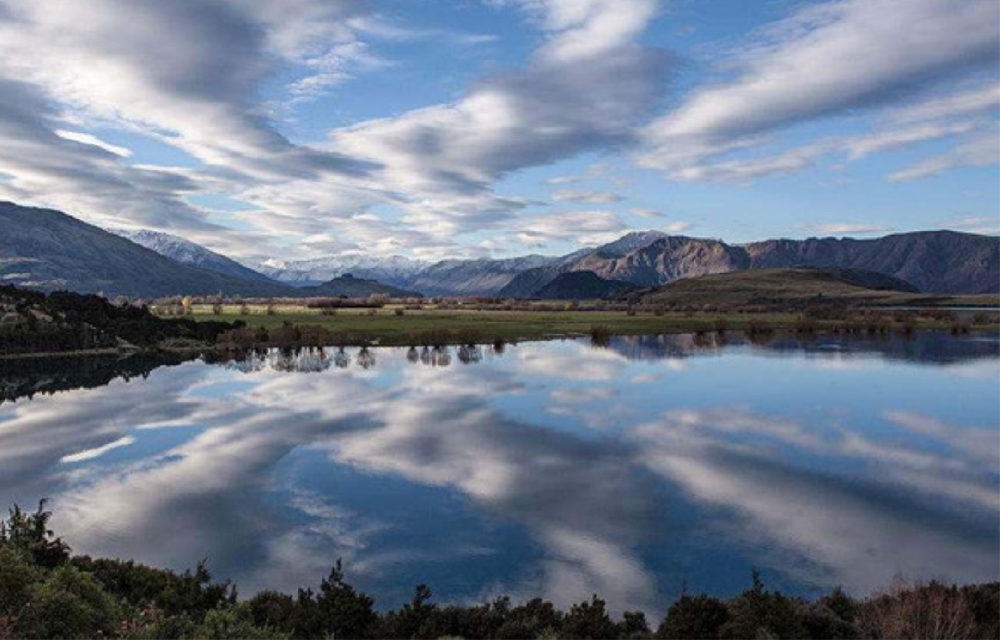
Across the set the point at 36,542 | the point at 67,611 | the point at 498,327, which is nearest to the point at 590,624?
the point at 67,611

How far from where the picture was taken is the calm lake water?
25.3 meters

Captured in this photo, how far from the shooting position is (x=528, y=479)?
36.8 metres

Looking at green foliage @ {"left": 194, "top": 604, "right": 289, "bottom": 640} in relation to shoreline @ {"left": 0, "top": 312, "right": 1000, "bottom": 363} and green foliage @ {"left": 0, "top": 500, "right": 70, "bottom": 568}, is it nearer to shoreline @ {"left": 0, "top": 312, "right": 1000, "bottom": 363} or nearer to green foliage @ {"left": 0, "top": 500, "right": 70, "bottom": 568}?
green foliage @ {"left": 0, "top": 500, "right": 70, "bottom": 568}

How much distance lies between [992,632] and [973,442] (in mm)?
34608

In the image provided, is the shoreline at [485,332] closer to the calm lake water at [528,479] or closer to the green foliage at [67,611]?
the calm lake water at [528,479]

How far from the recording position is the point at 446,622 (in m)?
19.4

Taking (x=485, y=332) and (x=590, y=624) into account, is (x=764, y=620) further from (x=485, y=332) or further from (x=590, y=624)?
(x=485, y=332)

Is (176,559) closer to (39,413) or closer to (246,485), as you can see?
(246,485)

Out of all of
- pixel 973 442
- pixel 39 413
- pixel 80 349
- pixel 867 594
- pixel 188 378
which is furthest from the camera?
pixel 80 349

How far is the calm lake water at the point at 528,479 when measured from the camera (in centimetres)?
2531

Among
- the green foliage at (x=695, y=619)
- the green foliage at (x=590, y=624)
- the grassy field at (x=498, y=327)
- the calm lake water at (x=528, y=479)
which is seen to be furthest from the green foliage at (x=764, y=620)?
the grassy field at (x=498, y=327)

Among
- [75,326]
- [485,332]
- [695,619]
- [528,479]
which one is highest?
[75,326]

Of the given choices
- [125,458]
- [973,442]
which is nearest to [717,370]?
[973,442]

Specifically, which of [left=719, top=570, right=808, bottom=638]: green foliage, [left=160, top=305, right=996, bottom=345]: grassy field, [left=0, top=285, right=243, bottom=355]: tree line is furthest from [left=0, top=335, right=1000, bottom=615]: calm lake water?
[left=160, top=305, right=996, bottom=345]: grassy field
